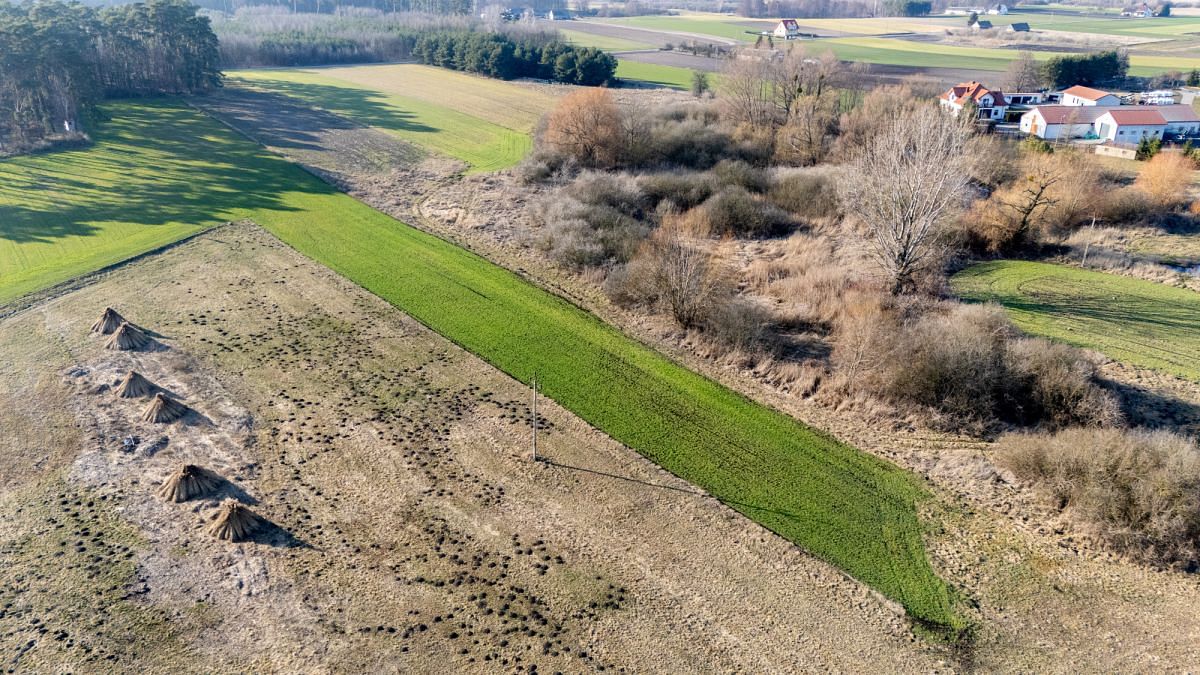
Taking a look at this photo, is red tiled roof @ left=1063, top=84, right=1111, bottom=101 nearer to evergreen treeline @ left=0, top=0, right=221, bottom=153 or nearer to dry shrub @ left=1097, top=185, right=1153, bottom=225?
dry shrub @ left=1097, top=185, right=1153, bottom=225

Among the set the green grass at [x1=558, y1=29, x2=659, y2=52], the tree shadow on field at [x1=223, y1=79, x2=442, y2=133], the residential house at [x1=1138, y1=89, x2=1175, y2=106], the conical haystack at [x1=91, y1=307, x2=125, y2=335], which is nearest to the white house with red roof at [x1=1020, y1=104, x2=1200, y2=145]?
the residential house at [x1=1138, y1=89, x2=1175, y2=106]

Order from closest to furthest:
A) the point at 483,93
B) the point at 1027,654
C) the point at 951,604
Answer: the point at 1027,654 → the point at 951,604 → the point at 483,93

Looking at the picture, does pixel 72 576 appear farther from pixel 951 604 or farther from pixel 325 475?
pixel 951 604

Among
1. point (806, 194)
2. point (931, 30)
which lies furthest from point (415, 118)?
point (931, 30)

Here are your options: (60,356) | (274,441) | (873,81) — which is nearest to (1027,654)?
(274,441)

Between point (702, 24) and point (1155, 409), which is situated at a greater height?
point (702, 24)

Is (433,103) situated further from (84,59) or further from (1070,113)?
(1070,113)
